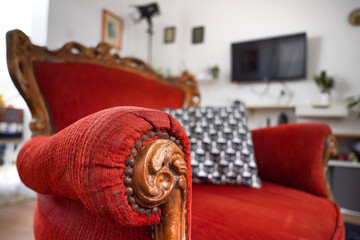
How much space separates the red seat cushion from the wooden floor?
47.5 inches

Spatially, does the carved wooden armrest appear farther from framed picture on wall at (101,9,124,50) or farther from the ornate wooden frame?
framed picture on wall at (101,9,124,50)

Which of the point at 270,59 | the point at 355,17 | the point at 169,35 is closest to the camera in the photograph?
the point at 355,17

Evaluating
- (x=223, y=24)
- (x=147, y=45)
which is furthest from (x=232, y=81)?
(x=147, y=45)

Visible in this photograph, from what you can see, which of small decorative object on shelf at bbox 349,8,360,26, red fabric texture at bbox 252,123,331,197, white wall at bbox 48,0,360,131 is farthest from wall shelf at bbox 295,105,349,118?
red fabric texture at bbox 252,123,331,197

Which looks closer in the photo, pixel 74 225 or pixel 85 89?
pixel 74 225

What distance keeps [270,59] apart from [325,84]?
0.71 m

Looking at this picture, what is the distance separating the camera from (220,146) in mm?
886

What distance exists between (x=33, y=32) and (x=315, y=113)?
313cm

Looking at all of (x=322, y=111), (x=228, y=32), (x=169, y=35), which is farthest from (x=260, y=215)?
(x=169, y=35)

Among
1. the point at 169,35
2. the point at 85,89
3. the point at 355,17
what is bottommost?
the point at 85,89

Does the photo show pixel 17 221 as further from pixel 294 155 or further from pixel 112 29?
pixel 112 29

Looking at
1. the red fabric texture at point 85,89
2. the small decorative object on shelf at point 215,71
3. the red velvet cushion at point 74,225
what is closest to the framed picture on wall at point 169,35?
the small decorative object on shelf at point 215,71

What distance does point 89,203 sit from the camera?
29 centimetres

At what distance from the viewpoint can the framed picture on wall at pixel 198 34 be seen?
11.8ft
